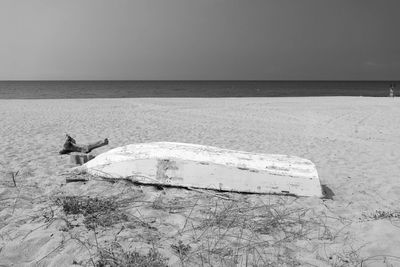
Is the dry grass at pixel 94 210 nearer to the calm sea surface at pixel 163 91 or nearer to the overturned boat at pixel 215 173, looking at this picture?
the overturned boat at pixel 215 173

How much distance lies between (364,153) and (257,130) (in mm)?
3774

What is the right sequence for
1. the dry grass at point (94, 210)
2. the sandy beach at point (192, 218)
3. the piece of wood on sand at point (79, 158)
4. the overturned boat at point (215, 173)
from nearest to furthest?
the sandy beach at point (192, 218)
the dry grass at point (94, 210)
the overturned boat at point (215, 173)
the piece of wood on sand at point (79, 158)

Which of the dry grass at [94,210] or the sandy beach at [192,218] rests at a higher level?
the dry grass at [94,210]

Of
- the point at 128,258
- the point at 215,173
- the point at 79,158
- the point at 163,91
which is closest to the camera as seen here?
the point at 128,258

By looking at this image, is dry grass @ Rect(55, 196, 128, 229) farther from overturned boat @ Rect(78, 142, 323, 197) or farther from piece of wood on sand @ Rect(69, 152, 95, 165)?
piece of wood on sand @ Rect(69, 152, 95, 165)

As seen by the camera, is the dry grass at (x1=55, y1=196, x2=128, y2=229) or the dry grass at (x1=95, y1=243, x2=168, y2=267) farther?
the dry grass at (x1=55, y1=196, x2=128, y2=229)

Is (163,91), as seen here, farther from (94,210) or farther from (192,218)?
(192,218)

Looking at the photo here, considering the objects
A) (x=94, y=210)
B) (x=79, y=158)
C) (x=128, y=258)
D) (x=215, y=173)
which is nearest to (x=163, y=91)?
(x=79, y=158)

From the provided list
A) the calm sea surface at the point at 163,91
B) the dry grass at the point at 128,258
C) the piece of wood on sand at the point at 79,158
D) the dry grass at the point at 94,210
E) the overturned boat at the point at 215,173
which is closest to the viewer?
the dry grass at the point at 128,258

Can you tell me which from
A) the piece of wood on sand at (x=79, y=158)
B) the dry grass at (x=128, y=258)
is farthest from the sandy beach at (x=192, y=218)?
the piece of wood on sand at (x=79, y=158)

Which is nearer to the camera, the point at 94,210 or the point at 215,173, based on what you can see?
the point at 94,210

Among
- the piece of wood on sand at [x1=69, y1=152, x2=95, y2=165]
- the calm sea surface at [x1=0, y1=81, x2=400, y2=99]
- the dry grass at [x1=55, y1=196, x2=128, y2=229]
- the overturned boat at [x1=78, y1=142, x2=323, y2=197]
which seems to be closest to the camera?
the dry grass at [x1=55, y1=196, x2=128, y2=229]

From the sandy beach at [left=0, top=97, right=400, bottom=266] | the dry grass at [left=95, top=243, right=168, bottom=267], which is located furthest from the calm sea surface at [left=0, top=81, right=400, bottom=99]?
the dry grass at [left=95, top=243, right=168, bottom=267]

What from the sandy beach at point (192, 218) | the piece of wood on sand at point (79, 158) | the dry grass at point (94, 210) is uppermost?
the piece of wood on sand at point (79, 158)
